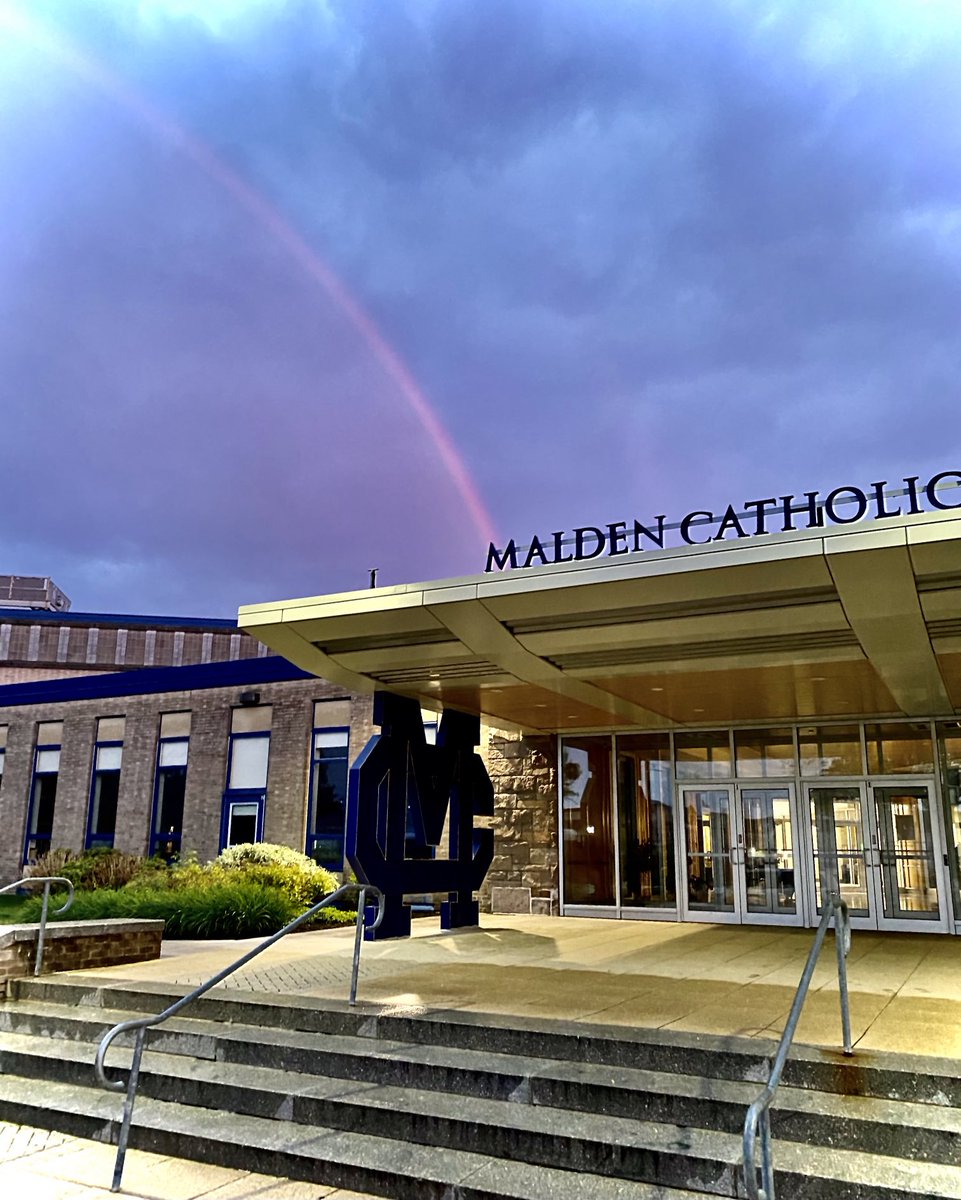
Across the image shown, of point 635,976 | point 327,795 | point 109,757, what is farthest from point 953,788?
point 109,757

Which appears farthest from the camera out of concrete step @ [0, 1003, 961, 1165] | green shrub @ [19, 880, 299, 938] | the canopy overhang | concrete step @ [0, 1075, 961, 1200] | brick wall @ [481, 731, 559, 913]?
brick wall @ [481, 731, 559, 913]

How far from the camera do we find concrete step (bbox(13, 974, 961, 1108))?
→ 532 centimetres

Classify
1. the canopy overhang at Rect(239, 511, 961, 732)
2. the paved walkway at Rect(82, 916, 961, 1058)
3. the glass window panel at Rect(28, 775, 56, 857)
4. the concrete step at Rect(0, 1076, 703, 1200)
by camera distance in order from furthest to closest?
the glass window panel at Rect(28, 775, 56, 857)
the canopy overhang at Rect(239, 511, 961, 732)
the paved walkway at Rect(82, 916, 961, 1058)
the concrete step at Rect(0, 1076, 703, 1200)

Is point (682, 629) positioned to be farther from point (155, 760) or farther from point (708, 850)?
point (155, 760)

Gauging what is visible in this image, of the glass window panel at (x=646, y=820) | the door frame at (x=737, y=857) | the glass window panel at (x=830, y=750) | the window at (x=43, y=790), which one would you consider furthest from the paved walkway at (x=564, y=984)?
the window at (x=43, y=790)

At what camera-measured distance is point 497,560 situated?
36.7 feet

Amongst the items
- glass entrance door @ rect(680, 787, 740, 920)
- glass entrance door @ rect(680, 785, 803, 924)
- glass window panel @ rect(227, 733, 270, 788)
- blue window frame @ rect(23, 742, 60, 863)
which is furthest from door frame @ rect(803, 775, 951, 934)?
blue window frame @ rect(23, 742, 60, 863)

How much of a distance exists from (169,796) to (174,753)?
1.02m

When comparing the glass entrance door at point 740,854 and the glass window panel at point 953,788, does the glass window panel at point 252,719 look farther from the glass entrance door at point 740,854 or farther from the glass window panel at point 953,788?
the glass window panel at point 953,788

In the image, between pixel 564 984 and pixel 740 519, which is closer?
pixel 564 984

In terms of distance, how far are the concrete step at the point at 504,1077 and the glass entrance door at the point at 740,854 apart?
8.95 meters

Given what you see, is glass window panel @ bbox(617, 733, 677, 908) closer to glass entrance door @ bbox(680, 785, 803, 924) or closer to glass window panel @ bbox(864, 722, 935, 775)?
glass entrance door @ bbox(680, 785, 803, 924)

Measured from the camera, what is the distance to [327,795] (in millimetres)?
20500

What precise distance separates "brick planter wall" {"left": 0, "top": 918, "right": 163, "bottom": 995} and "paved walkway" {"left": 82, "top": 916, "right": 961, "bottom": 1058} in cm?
27
